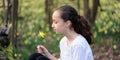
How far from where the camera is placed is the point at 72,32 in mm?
3570

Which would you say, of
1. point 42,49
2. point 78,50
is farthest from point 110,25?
point 78,50

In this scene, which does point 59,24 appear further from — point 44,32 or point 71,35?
point 44,32

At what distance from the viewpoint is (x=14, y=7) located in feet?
18.8

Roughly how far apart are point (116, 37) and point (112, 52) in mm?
551

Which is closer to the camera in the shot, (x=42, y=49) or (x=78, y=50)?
(x=78, y=50)

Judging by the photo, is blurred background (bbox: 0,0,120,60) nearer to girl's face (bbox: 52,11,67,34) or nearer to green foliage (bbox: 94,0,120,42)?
green foliage (bbox: 94,0,120,42)

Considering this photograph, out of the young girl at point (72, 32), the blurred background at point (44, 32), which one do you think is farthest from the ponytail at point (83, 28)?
the blurred background at point (44, 32)

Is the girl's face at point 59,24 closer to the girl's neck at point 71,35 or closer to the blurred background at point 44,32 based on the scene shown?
the girl's neck at point 71,35

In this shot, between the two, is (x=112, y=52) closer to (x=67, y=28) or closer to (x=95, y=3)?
(x=95, y=3)

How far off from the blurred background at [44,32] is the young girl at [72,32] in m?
1.40

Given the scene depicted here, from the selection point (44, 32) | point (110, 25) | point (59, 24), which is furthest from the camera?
point (44, 32)

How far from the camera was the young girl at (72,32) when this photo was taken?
136 inches

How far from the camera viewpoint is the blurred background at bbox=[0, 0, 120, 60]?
18.0 feet

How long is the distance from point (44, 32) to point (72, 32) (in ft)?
14.7
